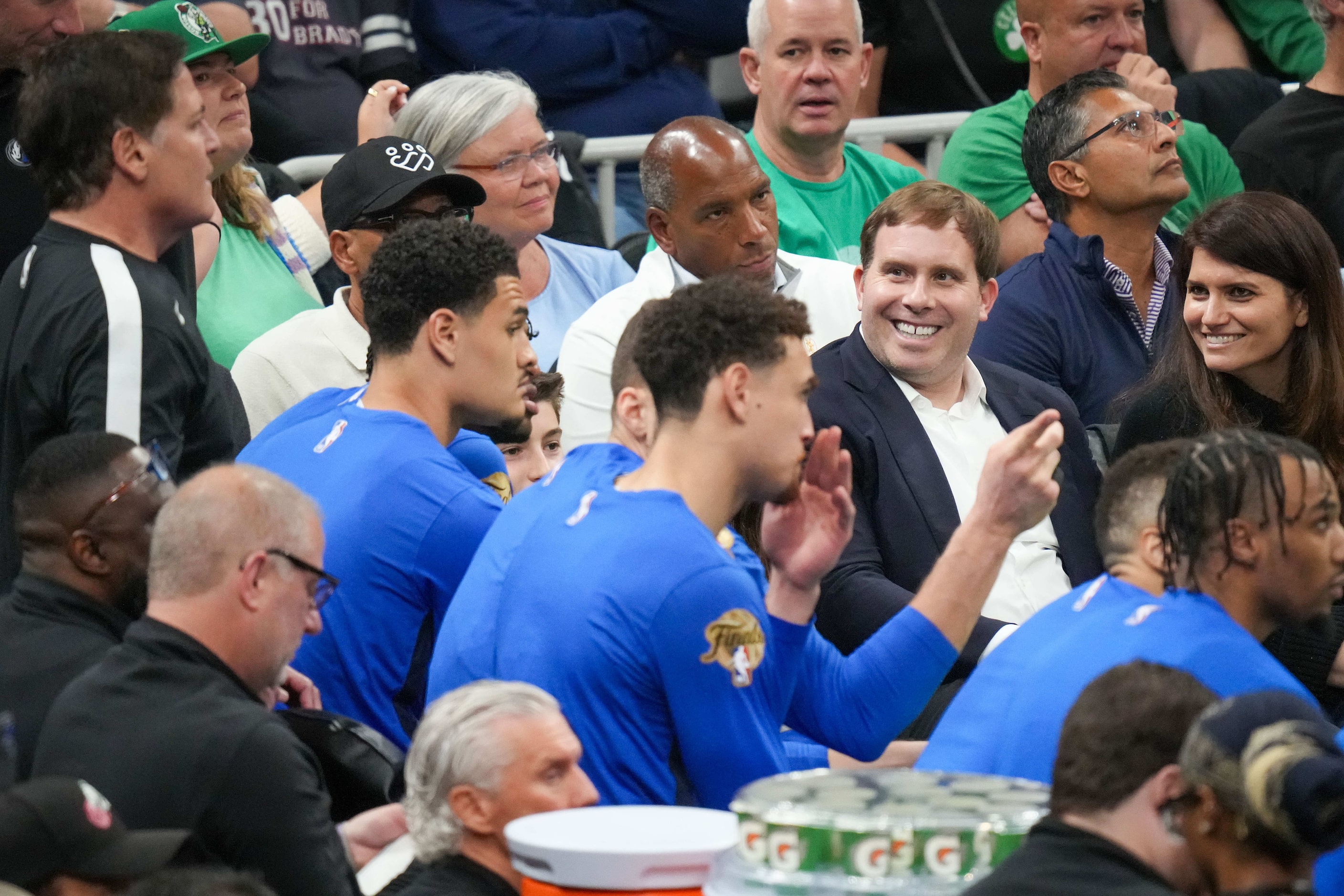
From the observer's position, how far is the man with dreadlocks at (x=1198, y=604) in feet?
10.1

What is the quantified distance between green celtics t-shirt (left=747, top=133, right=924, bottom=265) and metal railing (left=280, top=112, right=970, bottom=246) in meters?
0.37

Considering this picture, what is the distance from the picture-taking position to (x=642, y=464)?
3.41 meters

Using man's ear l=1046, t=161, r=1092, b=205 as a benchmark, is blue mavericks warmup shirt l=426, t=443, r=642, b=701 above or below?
below

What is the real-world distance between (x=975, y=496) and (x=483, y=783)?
1.90 metres

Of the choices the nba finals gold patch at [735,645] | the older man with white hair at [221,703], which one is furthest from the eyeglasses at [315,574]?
the nba finals gold patch at [735,645]

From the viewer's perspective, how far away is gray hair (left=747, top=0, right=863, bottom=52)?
237 inches

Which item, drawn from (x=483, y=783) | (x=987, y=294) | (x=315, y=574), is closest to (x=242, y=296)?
(x=987, y=294)

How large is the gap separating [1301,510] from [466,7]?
4.02m

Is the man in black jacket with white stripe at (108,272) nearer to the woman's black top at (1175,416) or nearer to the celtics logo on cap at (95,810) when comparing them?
the celtics logo on cap at (95,810)

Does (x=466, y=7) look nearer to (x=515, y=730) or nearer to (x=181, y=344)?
(x=181, y=344)

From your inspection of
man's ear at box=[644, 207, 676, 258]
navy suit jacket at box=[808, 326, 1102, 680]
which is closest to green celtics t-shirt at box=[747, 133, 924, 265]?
man's ear at box=[644, 207, 676, 258]

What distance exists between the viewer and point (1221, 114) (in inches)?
271

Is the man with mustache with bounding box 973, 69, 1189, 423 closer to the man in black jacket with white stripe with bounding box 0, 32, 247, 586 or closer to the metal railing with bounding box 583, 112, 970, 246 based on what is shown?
the metal railing with bounding box 583, 112, 970, 246

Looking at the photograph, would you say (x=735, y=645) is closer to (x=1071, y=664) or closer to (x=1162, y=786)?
(x=1071, y=664)
